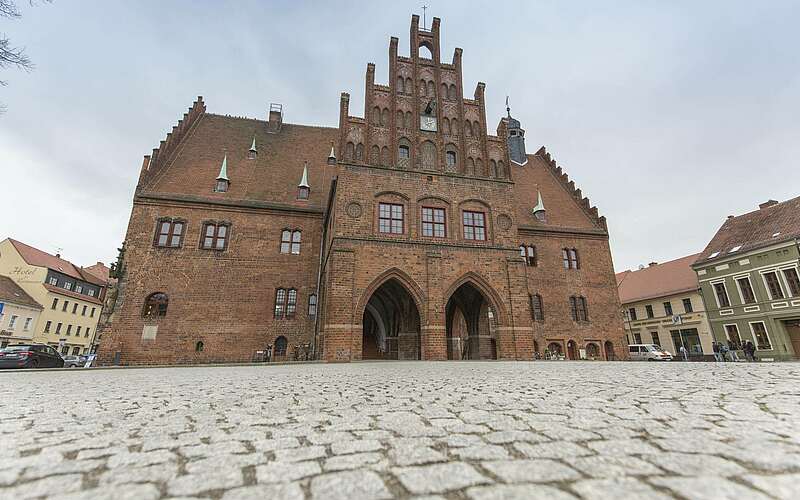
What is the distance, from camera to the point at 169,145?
2108 centimetres

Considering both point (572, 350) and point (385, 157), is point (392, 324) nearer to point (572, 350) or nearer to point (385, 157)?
point (385, 157)

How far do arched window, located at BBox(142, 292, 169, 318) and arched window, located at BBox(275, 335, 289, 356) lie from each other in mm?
5349

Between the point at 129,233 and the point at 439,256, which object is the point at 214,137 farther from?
the point at 439,256

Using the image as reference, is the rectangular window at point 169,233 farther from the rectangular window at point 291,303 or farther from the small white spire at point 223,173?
the rectangular window at point 291,303

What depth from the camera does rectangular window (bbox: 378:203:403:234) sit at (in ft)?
53.1

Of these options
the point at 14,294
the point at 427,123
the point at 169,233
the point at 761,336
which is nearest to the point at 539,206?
the point at 427,123

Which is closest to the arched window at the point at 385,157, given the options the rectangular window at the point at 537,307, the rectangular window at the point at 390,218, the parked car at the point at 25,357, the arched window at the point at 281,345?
the rectangular window at the point at 390,218

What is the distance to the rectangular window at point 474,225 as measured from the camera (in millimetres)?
16956

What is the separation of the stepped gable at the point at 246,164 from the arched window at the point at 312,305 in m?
4.95

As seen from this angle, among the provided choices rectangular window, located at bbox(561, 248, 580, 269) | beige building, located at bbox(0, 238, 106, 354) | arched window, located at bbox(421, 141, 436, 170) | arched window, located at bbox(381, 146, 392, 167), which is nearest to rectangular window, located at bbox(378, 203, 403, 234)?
arched window, located at bbox(381, 146, 392, 167)

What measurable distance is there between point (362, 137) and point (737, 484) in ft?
55.0

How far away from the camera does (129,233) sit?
1808 centimetres

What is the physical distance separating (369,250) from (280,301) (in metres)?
6.40

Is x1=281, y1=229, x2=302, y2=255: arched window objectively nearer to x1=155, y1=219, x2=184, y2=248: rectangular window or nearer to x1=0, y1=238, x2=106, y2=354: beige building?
x1=155, y1=219, x2=184, y2=248: rectangular window
